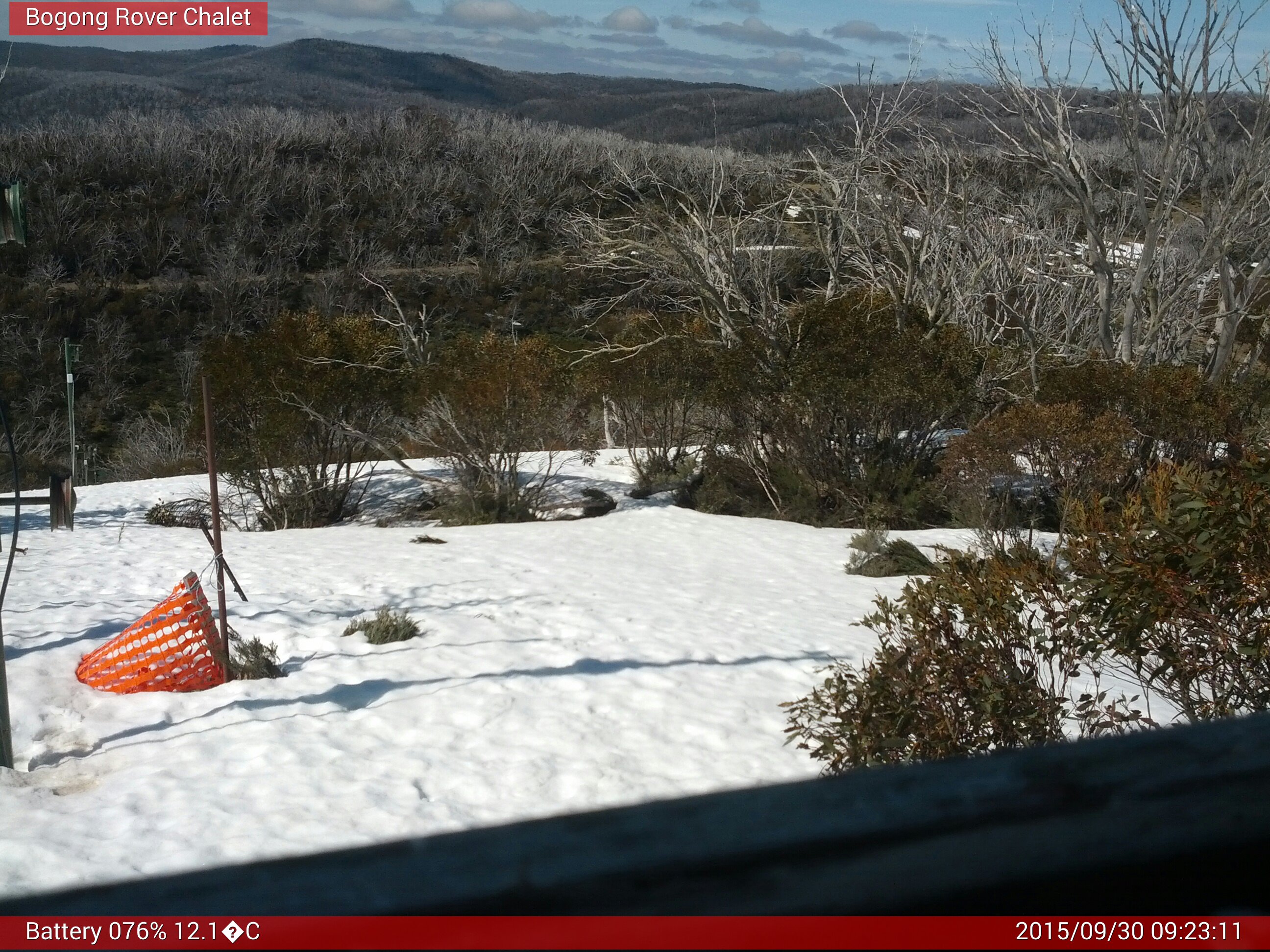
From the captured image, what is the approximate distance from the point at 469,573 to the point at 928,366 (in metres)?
5.65

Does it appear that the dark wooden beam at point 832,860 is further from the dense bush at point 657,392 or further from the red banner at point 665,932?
the dense bush at point 657,392

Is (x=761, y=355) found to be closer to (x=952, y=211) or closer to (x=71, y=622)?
(x=952, y=211)

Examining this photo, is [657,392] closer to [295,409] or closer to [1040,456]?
[295,409]

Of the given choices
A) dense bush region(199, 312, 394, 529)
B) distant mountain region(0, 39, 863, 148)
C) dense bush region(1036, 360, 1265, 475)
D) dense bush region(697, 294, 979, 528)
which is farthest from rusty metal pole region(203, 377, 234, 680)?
distant mountain region(0, 39, 863, 148)

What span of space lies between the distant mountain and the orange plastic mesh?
33.4 metres

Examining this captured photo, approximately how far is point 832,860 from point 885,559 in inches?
353

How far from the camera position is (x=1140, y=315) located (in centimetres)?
1356

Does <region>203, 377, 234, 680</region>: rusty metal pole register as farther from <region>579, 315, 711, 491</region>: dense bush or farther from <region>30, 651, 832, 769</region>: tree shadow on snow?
<region>579, 315, 711, 491</region>: dense bush

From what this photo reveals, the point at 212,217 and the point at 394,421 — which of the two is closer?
the point at 394,421

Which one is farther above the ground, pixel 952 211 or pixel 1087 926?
pixel 952 211

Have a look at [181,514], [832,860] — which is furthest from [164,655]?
[181,514]

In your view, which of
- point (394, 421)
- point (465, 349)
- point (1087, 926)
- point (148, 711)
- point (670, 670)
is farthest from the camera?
point (394, 421)

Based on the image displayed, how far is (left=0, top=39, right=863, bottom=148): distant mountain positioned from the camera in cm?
5534

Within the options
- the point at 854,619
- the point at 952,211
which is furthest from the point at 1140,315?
the point at 854,619
